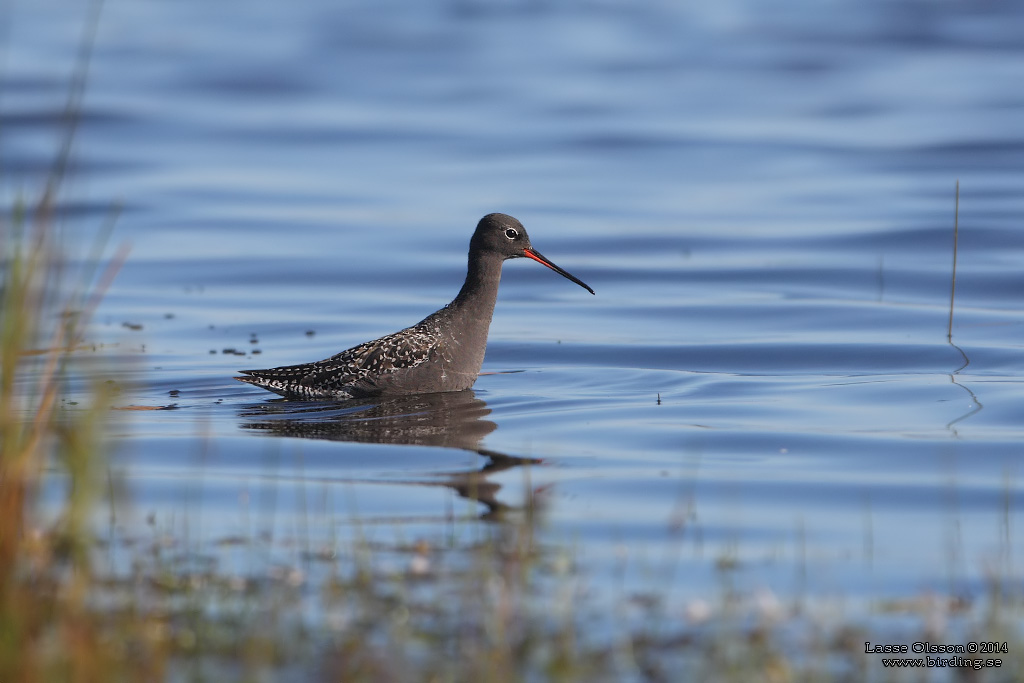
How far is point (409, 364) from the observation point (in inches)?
A: 436

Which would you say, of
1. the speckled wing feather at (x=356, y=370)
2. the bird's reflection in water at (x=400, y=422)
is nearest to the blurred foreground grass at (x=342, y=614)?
the bird's reflection in water at (x=400, y=422)

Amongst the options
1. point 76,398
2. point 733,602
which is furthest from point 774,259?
point 733,602

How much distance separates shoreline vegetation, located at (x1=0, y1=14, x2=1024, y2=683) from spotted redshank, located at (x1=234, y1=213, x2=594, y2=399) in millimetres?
4642

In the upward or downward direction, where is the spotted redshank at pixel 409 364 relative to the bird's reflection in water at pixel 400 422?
upward

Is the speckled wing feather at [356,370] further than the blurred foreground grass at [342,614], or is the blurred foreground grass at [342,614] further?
the speckled wing feather at [356,370]

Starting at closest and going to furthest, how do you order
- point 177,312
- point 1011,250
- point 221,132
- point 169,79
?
1. point 177,312
2. point 1011,250
3. point 221,132
4. point 169,79

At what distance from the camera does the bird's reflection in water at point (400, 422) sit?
929cm

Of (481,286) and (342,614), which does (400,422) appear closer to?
(481,286)

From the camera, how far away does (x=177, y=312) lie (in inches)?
579

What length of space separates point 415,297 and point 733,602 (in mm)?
10390

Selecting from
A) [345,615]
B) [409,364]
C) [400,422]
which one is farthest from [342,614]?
[409,364]

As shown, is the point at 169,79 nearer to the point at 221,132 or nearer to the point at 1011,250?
the point at 221,132

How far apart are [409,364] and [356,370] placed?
1.38 ft

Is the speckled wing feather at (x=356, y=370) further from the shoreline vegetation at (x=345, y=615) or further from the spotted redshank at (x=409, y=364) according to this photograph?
the shoreline vegetation at (x=345, y=615)
